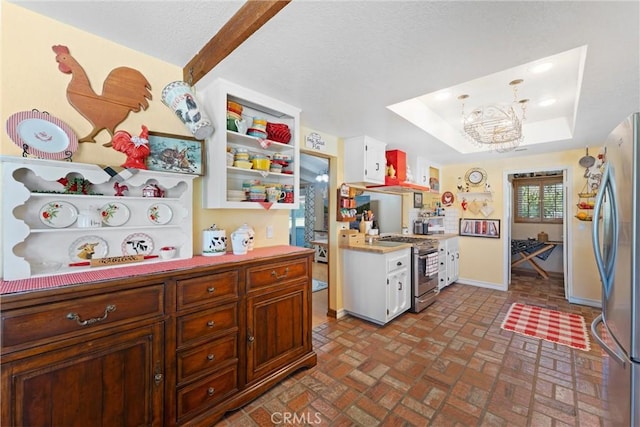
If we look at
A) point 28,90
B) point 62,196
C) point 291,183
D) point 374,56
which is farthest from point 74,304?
point 374,56

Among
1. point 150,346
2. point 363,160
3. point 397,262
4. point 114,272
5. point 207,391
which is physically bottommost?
point 207,391

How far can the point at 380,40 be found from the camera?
1.41 m

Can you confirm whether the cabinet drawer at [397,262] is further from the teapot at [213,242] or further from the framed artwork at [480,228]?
the framed artwork at [480,228]

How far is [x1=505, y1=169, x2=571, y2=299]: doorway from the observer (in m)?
5.22

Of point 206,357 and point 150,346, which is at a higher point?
point 150,346

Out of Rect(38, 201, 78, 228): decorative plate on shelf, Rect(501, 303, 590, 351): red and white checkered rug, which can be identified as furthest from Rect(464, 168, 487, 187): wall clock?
Rect(38, 201, 78, 228): decorative plate on shelf

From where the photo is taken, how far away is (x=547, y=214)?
5430mm

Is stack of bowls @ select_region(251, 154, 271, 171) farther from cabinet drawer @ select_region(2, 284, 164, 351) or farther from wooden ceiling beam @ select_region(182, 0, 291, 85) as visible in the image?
cabinet drawer @ select_region(2, 284, 164, 351)

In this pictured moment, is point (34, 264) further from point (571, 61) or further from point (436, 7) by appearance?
point (571, 61)

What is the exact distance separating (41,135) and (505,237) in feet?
18.3

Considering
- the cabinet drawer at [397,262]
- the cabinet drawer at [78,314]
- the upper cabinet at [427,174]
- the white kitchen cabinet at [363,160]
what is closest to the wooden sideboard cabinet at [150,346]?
the cabinet drawer at [78,314]

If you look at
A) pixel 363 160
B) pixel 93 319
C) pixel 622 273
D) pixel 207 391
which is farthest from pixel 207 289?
pixel 363 160

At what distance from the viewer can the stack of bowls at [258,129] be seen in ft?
6.59

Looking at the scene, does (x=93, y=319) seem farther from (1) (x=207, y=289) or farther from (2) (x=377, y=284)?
(2) (x=377, y=284)
